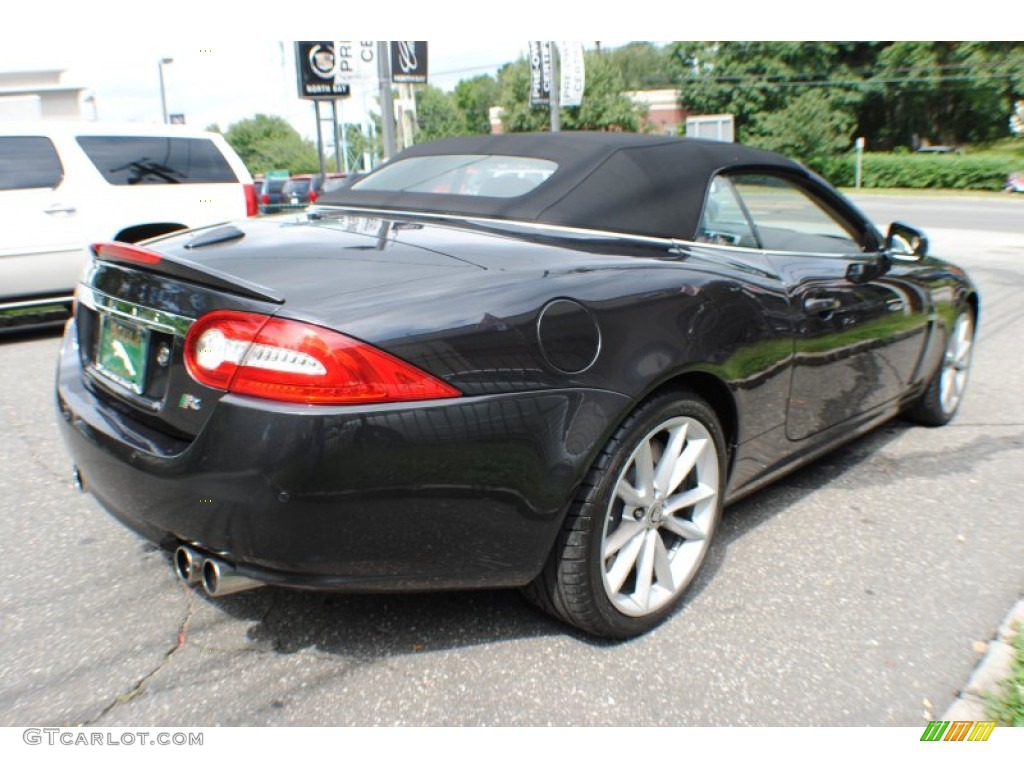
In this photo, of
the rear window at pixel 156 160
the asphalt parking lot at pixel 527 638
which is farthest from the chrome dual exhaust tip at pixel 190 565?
the rear window at pixel 156 160

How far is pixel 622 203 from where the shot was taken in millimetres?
3045

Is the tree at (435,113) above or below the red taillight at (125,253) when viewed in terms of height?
above

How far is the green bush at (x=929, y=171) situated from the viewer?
3603 cm

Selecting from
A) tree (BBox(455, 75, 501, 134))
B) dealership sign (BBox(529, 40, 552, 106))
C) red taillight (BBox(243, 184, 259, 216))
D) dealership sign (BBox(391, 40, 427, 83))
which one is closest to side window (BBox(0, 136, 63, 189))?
red taillight (BBox(243, 184, 259, 216))

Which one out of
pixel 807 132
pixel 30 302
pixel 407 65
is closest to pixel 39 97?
pixel 407 65

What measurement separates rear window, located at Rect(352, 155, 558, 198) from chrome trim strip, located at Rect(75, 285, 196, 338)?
1.29 m

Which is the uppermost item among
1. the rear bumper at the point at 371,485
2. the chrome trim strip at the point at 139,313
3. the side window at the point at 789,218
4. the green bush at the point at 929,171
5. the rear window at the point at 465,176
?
the rear window at the point at 465,176

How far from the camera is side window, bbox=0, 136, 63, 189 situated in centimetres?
722

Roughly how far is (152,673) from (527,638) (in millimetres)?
1052
